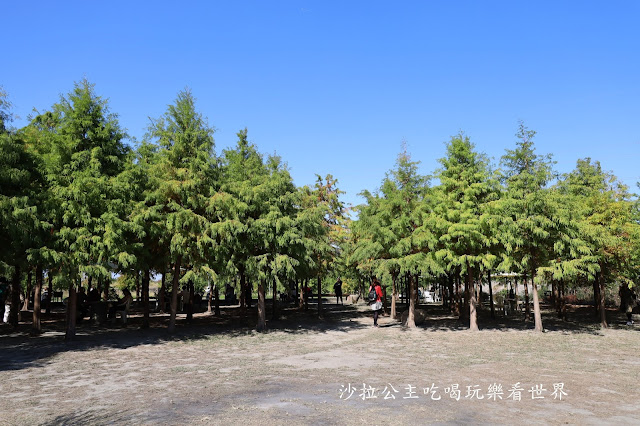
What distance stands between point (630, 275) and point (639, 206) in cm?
376

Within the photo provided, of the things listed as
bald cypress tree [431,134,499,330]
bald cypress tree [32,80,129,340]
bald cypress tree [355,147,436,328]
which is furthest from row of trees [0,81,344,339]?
bald cypress tree [431,134,499,330]

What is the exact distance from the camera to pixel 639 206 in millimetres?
20656

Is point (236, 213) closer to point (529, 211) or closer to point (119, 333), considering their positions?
point (119, 333)

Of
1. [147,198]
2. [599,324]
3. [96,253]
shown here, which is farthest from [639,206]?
[96,253]

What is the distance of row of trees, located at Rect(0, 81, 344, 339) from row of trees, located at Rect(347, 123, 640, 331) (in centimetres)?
370

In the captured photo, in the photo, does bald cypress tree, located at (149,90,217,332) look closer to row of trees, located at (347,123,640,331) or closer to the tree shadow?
the tree shadow

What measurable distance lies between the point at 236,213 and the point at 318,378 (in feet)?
31.1

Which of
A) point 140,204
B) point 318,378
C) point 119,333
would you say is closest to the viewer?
point 318,378

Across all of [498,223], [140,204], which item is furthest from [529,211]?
[140,204]

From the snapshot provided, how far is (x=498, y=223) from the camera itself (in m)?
19.0

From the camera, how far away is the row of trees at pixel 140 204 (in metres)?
14.5

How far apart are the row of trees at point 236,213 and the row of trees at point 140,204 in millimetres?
59

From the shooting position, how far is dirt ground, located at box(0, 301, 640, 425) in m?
6.98

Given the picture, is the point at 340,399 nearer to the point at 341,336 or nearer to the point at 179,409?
the point at 179,409
